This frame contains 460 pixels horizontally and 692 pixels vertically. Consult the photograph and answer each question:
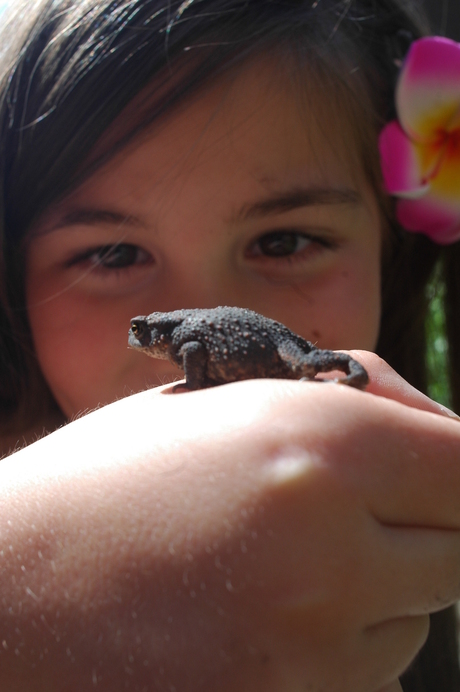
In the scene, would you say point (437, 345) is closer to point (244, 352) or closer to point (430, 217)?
point (430, 217)

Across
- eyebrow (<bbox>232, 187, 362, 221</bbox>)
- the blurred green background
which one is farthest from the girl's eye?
the blurred green background

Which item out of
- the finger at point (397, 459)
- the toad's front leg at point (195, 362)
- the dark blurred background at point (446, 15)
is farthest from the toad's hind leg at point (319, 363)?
the dark blurred background at point (446, 15)

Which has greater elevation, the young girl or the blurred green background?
the young girl

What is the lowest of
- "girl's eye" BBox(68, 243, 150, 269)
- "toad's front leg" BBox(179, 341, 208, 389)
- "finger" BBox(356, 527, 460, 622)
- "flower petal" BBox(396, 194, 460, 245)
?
"flower petal" BBox(396, 194, 460, 245)

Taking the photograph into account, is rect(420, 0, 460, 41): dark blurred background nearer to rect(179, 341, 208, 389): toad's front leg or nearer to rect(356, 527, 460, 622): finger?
rect(179, 341, 208, 389): toad's front leg

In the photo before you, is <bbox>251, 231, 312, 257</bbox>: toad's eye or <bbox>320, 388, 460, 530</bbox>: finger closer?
<bbox>320, 388, 460, 530</bbox>: finger

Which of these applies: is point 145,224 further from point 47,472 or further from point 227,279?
point 47,472
